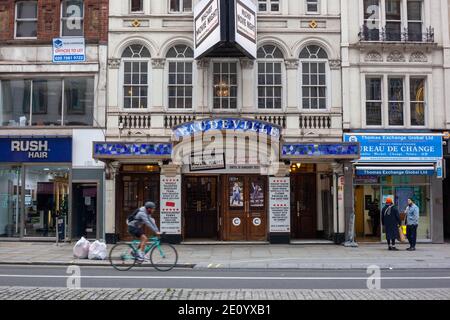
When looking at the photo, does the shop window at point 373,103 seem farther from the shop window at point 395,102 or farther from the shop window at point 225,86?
the shop window at point 225,86

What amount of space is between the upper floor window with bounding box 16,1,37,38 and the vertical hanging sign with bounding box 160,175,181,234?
26.8 ft

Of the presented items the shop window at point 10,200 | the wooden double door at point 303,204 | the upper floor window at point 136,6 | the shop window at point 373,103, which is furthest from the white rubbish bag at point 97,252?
the shop window at point 373,103

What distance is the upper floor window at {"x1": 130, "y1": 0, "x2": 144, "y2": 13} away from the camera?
76.1 feet

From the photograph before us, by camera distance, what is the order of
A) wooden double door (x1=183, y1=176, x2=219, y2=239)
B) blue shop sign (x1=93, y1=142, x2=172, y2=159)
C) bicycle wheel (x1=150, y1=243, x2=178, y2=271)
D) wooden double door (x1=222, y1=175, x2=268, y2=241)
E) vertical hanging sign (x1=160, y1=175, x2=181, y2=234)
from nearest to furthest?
1. bicycle wheel (x1=150, y1=243, x2=178, y2=271)
2. blue shop sign (x1=93, y1=142, x2=172, y2=159)
3. vertical hanging sign (x1=160, y1=175, x2=181, y2=234)
4. wooden double door (x1=222, y1=175, x2=268, y2=241)
5. wooden double door (x1=183, y1=176, x2=219, y2=239)

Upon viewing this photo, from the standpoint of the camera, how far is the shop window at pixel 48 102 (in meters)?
23.1

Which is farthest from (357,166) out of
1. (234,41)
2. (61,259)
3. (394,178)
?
(61,259)

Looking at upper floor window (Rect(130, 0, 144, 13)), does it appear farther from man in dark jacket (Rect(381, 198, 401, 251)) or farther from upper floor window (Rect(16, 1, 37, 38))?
man in dark jacket (Rect(381, 198, 401, 251))

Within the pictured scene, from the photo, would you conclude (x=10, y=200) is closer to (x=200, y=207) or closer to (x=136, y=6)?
(x=200, y=207)

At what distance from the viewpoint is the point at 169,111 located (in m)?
22.5

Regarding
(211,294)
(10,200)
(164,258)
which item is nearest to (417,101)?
(164,258)

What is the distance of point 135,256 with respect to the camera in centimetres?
1502

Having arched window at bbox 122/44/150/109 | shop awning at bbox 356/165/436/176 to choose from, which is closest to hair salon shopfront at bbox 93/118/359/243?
shop awning at bbox 356/165/436/176

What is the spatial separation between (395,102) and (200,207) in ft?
29.1

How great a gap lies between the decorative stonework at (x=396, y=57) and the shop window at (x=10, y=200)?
15.4 metres
